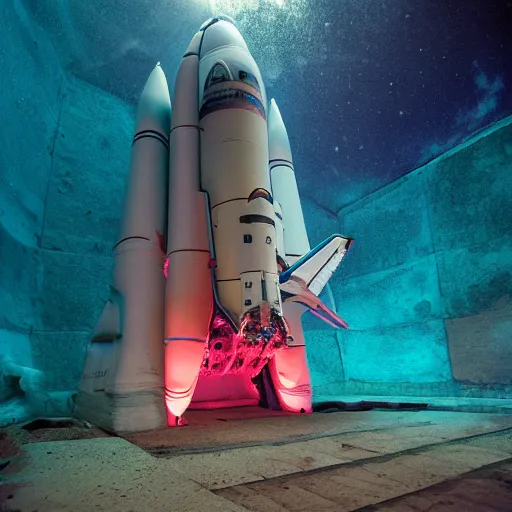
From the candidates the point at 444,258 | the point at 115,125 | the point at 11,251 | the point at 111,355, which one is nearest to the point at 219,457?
the point at 111,355

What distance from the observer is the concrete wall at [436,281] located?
25.9 feet

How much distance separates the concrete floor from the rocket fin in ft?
8.75

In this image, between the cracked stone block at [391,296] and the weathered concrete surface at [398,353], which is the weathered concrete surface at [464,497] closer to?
the weathered concrete surface at [398,353]

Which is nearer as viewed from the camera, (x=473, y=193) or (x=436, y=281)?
(x=473, y=193)

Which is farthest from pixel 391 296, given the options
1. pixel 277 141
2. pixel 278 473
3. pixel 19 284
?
pixel 19 284

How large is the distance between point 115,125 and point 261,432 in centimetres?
1097

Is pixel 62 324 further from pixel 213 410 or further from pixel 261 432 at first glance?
pixel 261 432

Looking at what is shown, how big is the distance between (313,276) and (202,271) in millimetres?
2109

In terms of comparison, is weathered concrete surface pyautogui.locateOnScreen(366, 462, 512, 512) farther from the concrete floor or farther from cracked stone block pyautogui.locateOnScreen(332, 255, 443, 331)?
cracked stone block pyautogui.locateOnScreen(332, 255, 443, 331)

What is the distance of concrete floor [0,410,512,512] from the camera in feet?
6.35

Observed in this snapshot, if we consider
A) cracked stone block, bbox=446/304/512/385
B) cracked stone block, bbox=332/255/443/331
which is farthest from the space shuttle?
cracked stone block, bbox=332/255/443/331

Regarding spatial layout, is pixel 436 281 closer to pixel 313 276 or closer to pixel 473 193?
pixel 473 193

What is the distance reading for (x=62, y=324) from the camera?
8.95m

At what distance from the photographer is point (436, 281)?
30.1 ft
